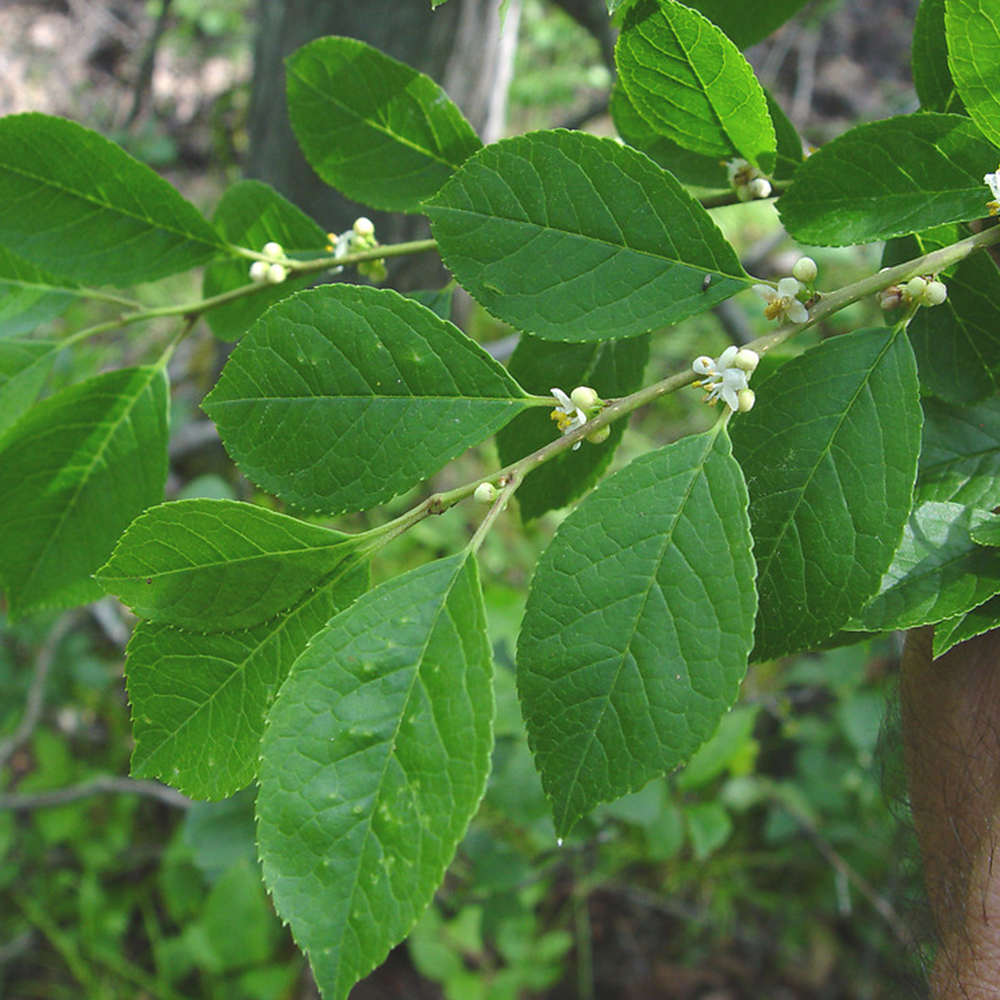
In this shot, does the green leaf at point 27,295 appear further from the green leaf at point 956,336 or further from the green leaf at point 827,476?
the green leaf at point 956,336

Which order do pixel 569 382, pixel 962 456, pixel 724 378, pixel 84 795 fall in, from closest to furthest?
1. pixel 724 378
2. pixel 962 456
3. pixel 569 382
4. pixel 84 795

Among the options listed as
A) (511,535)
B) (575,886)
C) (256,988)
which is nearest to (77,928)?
(256,988)

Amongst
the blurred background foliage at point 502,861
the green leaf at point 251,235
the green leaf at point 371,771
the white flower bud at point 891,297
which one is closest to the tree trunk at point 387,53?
the blurred background foliage at point 502,861

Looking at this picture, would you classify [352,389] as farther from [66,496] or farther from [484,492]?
[66,496]

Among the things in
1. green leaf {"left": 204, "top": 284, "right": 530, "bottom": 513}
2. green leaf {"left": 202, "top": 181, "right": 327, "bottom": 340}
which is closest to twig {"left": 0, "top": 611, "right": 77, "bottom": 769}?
green leaf {"left": 202, "top": 181, "right": 327, "bottom": 340}

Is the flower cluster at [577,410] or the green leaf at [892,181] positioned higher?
the green leaf at [892,181]

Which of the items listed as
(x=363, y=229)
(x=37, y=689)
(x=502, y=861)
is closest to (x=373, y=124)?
(x=363, y=229)
